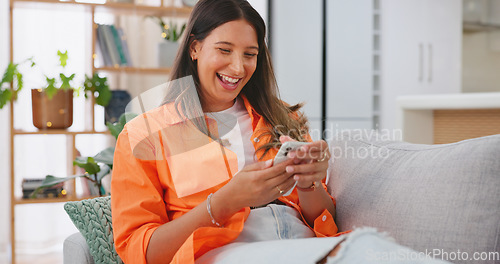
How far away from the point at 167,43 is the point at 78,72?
23.5 inches

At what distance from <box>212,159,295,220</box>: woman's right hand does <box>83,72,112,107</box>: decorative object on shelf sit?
1945mm

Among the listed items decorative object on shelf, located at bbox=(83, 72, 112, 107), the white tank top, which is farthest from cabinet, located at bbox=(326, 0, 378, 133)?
the white tank top

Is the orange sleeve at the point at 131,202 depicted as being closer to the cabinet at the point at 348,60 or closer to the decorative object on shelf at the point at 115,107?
the decorative object on shelf at the point at 115,107

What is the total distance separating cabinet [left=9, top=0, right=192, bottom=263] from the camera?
8.99 ft

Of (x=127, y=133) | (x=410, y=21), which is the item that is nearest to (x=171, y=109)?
(x=127, y=133)

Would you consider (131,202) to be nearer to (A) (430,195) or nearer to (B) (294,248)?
(B) (294,248)

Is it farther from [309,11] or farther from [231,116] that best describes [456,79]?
[231,116]

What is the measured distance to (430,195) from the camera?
0.98 m

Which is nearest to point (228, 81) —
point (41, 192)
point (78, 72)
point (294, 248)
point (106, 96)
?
point (294, 248)

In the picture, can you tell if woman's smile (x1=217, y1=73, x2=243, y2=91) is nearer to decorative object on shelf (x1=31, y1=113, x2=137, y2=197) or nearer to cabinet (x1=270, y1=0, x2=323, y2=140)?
decorative object on shelf (x1=31, y1=113, x2=137, y2=197)

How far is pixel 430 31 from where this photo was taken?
4.20 metres

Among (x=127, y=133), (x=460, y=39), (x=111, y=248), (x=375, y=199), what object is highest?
(x=460, y=39)

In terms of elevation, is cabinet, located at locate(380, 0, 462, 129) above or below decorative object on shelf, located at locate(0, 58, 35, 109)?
above

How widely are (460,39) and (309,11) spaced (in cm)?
127
